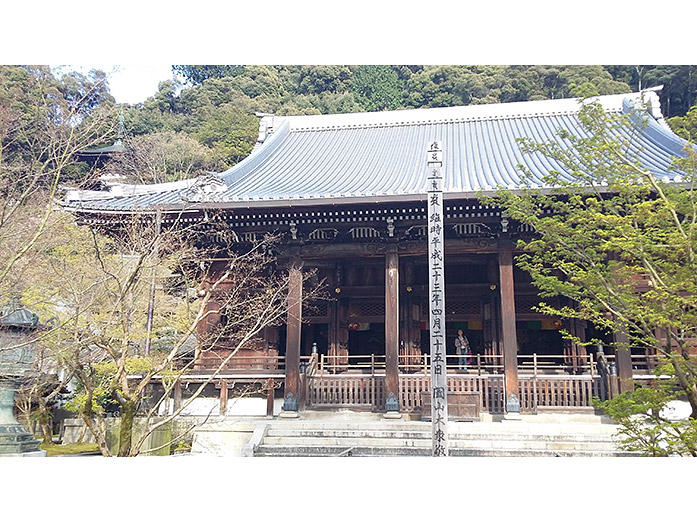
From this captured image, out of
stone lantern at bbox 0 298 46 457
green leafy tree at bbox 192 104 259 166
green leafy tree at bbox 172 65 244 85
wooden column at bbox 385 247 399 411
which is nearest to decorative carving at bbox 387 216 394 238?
wooden column at bbox 385 247 399 411

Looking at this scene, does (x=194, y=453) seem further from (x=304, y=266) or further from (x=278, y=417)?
(x=304, y=266)

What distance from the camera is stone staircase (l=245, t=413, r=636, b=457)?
9016mm

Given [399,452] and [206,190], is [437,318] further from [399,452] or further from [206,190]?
[206,190]

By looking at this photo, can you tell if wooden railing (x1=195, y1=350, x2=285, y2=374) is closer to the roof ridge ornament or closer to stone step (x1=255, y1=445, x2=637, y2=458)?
stone step (x1=255, y1=445, x2=637, y2=458)

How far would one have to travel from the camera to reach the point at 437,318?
7102 millimetres

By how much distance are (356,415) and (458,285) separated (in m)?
4.05

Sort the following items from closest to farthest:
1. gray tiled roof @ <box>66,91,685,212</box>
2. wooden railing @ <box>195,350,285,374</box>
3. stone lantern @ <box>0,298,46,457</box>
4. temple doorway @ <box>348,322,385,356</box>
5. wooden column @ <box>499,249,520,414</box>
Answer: stone lantern @ <box>0,298,46,457</box>, wooden column @ <box>499,249,520,414</box>, gray tiled roof @ <box>66,91,685,212</box>, wooden railing @ <box>195,350,285,374</box>, temple doorway @ <box>348,322,385,356</box>

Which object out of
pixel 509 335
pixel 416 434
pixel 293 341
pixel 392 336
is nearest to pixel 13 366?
pixel 293 341

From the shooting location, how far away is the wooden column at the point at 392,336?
10.9 metres

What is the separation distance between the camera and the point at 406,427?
9.95 meters

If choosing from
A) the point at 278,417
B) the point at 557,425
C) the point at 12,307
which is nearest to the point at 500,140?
the point at 557,425

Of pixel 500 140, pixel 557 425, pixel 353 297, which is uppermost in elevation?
pixel 500 140

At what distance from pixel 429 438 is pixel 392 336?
2227 mm

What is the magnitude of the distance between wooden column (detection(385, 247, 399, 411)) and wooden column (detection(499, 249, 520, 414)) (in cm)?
202
